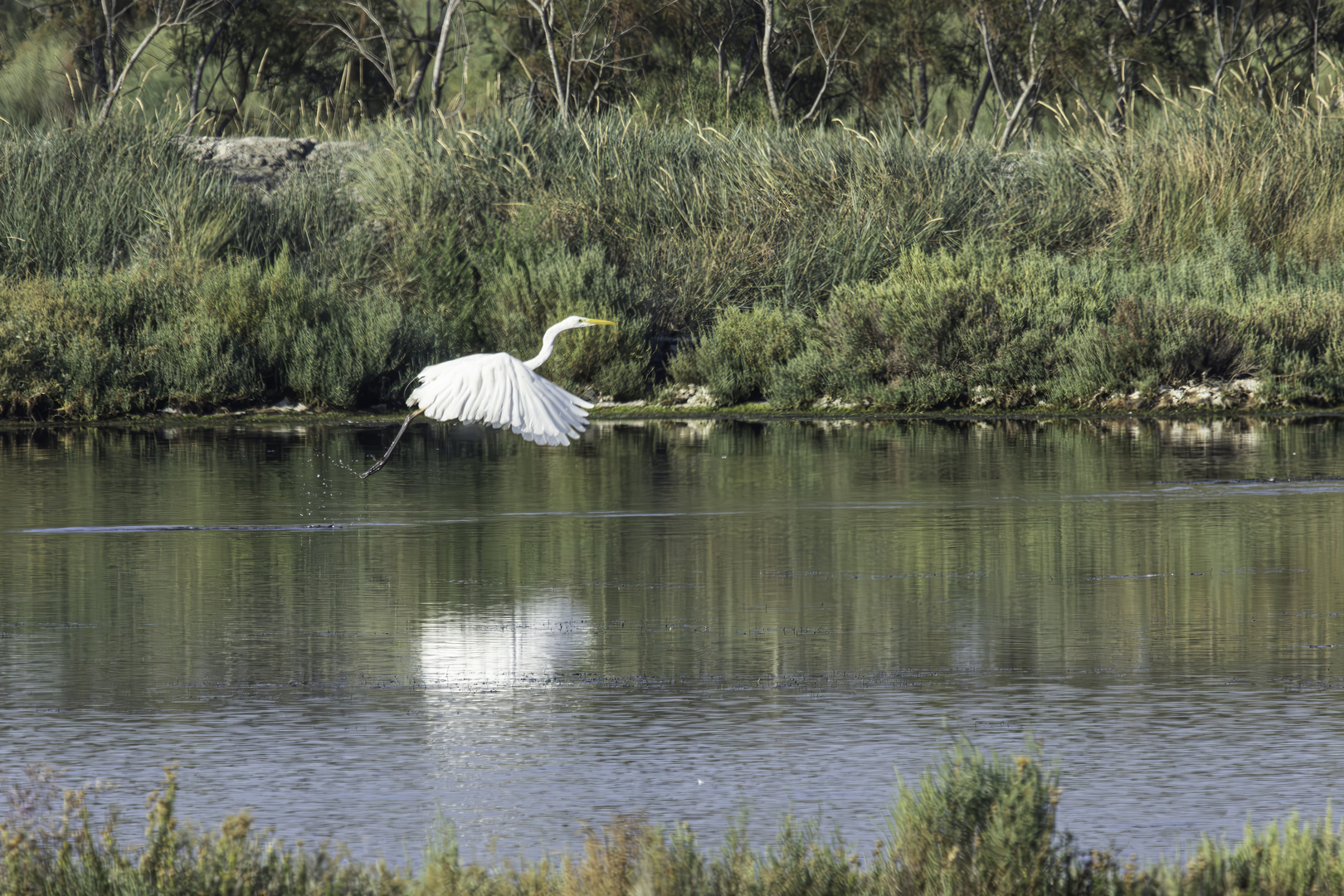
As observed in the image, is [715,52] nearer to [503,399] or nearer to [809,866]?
[503,399]

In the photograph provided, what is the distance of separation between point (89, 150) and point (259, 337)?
5.53 meters

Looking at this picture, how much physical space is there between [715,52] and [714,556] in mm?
35197

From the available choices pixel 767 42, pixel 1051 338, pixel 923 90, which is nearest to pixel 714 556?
pixel 1051 338

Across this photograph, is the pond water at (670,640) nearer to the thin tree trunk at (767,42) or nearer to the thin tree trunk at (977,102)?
the thin tree trunk at (767,42)

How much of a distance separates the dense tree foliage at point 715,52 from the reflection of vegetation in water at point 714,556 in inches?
891

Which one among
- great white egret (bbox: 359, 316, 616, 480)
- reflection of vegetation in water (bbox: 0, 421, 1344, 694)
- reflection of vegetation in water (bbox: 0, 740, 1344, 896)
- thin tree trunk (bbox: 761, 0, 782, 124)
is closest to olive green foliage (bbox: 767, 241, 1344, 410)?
reflection of vegetation in water (bbox: 0, 421, 1344, 694)

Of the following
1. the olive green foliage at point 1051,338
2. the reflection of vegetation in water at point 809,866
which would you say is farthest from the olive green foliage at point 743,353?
the reflection of vegetation in water at point 809,866

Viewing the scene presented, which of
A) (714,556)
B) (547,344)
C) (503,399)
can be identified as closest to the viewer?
(714,556)

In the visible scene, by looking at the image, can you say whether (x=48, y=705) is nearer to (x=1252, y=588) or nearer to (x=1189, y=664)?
(x=1189, y=664)

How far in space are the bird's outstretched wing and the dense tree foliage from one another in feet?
88.5

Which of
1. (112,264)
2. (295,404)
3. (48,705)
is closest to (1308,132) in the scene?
(295,404)

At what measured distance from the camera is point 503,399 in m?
12.0

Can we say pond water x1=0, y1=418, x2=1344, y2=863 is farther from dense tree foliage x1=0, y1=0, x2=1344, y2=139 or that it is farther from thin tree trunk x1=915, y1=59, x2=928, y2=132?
thin tree trunk x1=915, y1=59, x2=928, y2=132

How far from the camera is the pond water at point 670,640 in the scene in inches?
247
